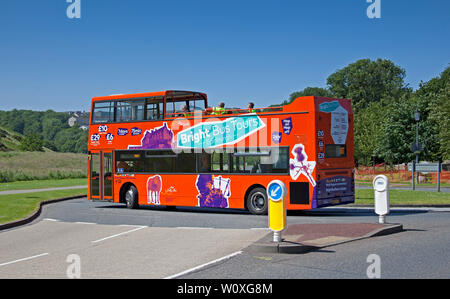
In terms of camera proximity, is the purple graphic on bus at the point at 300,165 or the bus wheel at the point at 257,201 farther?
the bus wheel at the point at 257,201

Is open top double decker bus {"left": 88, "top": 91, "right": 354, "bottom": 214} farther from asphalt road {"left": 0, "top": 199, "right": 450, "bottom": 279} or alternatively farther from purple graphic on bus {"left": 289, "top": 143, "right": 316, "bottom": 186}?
asphalt road {"left": 0, "top": 199, "right": 450, "bottom": 279}

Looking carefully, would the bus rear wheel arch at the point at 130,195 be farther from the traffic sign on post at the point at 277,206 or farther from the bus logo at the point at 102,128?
the traffic sign on post at the point at 277,206

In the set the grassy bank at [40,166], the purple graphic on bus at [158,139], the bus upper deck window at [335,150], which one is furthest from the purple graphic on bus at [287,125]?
the grassy bank at [40,166]

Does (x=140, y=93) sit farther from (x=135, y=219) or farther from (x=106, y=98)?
(x=135, y=219)

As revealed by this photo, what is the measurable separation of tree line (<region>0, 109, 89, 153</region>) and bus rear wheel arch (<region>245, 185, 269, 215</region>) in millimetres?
111245

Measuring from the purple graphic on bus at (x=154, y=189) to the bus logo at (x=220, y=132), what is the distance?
1.87m

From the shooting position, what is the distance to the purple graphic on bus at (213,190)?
18031 mm

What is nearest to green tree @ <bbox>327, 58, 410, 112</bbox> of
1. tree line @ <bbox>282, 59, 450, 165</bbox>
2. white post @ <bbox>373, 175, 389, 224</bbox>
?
tree line @ <bbox>282, 59, 450, 165</bbox>

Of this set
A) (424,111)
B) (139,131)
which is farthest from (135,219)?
(424,111)

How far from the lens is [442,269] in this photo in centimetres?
768

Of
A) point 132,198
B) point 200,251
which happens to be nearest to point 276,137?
point 132,198
